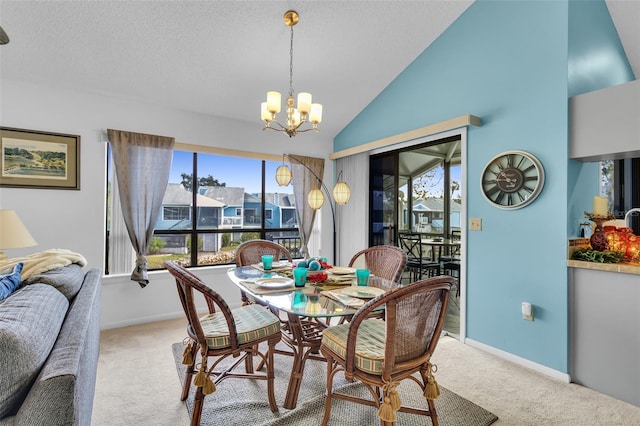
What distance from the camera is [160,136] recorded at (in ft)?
11.6

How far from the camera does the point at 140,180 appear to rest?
11.2 feet

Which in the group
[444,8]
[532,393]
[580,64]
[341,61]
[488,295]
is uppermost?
[444,8]

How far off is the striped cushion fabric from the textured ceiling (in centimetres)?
264

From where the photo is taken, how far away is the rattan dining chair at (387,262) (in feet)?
8.71

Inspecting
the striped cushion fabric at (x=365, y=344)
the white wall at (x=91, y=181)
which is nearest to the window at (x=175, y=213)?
the white wall at (x=91, y=181)

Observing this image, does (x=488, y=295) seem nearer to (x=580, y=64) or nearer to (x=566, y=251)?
(x=566, y=251)

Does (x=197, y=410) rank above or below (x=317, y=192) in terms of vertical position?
below

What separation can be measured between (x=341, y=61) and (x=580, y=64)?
83.5 inches

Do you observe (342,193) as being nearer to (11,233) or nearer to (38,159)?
(11,233)

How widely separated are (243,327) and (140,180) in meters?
2.33

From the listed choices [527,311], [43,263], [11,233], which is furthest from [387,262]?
[11,233]

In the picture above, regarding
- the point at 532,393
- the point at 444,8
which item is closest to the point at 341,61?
the point at 444,8

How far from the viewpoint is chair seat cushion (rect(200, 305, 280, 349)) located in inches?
71.9

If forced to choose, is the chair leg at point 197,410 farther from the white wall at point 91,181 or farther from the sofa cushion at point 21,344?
the white wall at point 91,181
